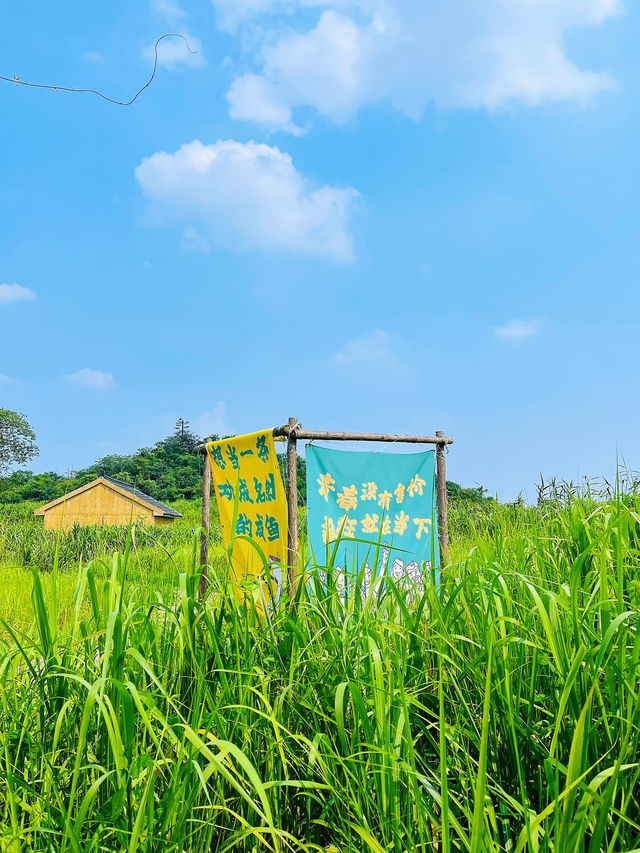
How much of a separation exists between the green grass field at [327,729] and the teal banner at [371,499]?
3.08 m

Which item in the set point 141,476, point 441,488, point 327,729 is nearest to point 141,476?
point 141,476

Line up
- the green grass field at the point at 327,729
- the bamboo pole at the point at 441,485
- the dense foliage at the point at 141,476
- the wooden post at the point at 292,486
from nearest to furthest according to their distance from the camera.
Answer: the green grass field at the point at 327,729 < the wooden post at the point at 292,486 < the bamboo pole at the point at 441,485 < the dense foliage at the point at 141,476

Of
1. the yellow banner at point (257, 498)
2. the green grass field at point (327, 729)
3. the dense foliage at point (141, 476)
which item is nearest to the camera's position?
the green grass field at point (327, 729)

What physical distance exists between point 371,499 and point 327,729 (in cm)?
381

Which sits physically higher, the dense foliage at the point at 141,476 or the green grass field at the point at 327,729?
the dense foliage at the point at 141,476

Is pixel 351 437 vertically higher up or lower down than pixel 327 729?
higher up

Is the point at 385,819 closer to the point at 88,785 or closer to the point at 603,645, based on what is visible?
the point at 603,645

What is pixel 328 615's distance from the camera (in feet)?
5.61

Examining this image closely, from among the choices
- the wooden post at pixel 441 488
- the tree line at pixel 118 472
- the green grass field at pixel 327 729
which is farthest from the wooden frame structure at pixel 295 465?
the tree line at pixel 118 472

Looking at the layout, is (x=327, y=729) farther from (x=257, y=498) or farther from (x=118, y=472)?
(x=118, y=472)

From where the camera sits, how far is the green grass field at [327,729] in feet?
3.67

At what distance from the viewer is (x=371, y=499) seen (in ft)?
17.1

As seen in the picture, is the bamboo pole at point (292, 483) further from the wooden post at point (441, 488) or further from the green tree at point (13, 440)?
the green tree at point (13, 440)

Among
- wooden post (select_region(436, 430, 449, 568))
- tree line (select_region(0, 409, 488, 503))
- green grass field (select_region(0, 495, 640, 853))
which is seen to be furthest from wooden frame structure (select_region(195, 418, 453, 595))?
tree line (select_region(0, 409, 488, 503))
